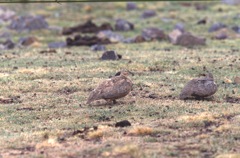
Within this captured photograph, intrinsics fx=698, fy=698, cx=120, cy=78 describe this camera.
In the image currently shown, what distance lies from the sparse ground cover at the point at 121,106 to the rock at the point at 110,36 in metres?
2.17

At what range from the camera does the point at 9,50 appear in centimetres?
3058

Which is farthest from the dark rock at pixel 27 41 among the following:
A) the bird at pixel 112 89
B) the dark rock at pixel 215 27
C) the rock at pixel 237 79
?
the bird at pixel 112 89

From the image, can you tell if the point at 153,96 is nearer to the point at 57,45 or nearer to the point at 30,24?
the point at 57,45

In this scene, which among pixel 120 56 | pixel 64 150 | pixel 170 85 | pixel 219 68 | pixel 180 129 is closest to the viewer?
pixel 64 150

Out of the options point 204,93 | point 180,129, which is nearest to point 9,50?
point 204,93

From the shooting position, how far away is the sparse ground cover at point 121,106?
13203 millimetres

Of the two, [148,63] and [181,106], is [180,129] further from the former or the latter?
[148,63]

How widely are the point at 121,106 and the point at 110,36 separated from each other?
18725 mm

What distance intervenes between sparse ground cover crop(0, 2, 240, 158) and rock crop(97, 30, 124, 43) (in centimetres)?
217

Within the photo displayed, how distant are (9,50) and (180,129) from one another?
56.5 ft

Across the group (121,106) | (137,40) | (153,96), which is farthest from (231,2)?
(121,106)

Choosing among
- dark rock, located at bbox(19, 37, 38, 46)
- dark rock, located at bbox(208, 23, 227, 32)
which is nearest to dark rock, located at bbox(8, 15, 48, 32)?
dark rock, located at bbox(19, 37, 38, 46)

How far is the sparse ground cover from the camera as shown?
43.3 feet

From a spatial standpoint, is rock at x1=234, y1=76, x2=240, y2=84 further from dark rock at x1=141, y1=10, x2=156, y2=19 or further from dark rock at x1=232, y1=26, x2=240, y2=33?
dark rock at x1=141, y1=10, x2=156, y2=19
